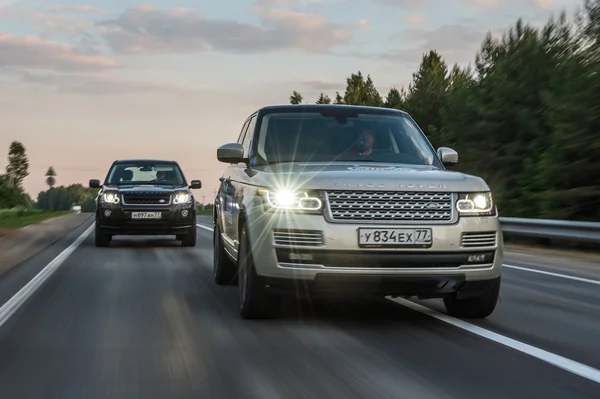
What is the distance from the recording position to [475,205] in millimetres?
6832

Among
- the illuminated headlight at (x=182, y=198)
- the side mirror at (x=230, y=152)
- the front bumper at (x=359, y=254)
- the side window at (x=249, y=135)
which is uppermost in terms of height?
the side window at (x=249, y=135)

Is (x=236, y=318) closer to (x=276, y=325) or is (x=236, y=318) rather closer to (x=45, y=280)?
(x=276, y=325)

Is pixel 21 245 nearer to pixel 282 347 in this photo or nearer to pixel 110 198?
pixel 110 198

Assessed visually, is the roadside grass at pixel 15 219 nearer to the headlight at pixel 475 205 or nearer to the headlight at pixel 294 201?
the headlight at pixel 294 201

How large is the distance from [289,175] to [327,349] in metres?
1.60

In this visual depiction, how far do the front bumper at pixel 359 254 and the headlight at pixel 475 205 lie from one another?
2.2 inches

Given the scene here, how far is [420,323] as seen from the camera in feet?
23.2

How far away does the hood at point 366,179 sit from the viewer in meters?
6.62

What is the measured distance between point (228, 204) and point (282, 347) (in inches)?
124

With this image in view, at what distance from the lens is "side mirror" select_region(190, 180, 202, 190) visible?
17969 mm

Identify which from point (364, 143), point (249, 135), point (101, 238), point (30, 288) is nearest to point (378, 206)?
point (364, 143)

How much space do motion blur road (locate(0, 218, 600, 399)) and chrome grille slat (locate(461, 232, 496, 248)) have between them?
2.15ft

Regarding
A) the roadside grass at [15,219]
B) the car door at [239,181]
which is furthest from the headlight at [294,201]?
the roadside grass at [15,219]

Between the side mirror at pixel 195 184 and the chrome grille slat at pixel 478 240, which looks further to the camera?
the side mirror at pixel 195 184
